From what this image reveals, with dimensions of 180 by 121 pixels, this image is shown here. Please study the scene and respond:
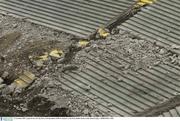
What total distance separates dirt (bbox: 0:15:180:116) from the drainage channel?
146 millimetres

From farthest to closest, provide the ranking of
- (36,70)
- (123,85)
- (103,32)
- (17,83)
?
(103,32) < (36,70) < (17,83) < (123,85)

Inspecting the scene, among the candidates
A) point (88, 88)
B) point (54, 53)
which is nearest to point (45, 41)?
point (54, 53)

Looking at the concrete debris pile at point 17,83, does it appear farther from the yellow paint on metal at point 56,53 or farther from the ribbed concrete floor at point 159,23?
the ribbed concrete floor at point 159,23

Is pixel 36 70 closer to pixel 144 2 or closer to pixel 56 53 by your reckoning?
pixel 56 53

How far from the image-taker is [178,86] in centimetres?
559

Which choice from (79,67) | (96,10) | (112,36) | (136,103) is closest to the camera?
(136,103)

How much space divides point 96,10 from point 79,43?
2.37ft

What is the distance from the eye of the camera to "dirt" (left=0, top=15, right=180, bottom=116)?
5.48 meters

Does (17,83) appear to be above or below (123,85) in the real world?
below

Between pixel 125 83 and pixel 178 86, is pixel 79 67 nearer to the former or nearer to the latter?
pixel 125 83

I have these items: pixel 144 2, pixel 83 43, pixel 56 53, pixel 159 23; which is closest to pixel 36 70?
pixel 56 53

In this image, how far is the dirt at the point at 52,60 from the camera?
5.48 m

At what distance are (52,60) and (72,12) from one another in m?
1.02

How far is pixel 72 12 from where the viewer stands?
688 cm
